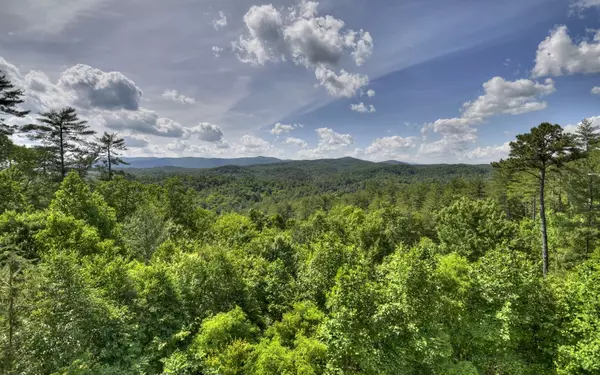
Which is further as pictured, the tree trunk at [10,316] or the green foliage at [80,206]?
the green foliage at [80,206]

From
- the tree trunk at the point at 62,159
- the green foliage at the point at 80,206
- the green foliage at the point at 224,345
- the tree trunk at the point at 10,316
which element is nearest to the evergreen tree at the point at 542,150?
the green foliage at the point at 224,345

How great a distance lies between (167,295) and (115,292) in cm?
226

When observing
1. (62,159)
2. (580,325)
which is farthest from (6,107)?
(580,325)

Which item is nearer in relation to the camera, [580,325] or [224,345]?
[580,325]

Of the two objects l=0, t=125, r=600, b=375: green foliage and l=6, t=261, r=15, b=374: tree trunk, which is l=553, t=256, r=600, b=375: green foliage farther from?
l=6, t=261, r=15, b=374: tree trunk

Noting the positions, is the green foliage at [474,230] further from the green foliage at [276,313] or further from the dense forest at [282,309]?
the green foliage at [276,313]

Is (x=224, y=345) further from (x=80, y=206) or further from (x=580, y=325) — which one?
(x=80, y=206)

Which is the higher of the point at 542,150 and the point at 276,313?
the point at 542,150

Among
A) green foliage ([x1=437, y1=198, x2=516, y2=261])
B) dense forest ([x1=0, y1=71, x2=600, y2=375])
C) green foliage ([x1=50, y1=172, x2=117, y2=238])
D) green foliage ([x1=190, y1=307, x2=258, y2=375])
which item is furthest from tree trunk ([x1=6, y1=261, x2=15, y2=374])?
green foliage ([x1=437, y1=198, x2=516, y2=261])

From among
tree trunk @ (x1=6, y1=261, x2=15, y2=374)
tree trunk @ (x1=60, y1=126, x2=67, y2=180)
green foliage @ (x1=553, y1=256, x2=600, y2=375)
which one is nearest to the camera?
tree trunk @ (x1=6, y1=261, x2=15, y2=374)

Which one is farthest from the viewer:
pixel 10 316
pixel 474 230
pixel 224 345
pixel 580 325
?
pixel 474 230

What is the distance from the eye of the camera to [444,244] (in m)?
31.2

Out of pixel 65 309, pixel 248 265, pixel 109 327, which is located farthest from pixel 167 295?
pixel 248 265

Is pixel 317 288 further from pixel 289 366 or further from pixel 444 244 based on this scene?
pixel 444 244
